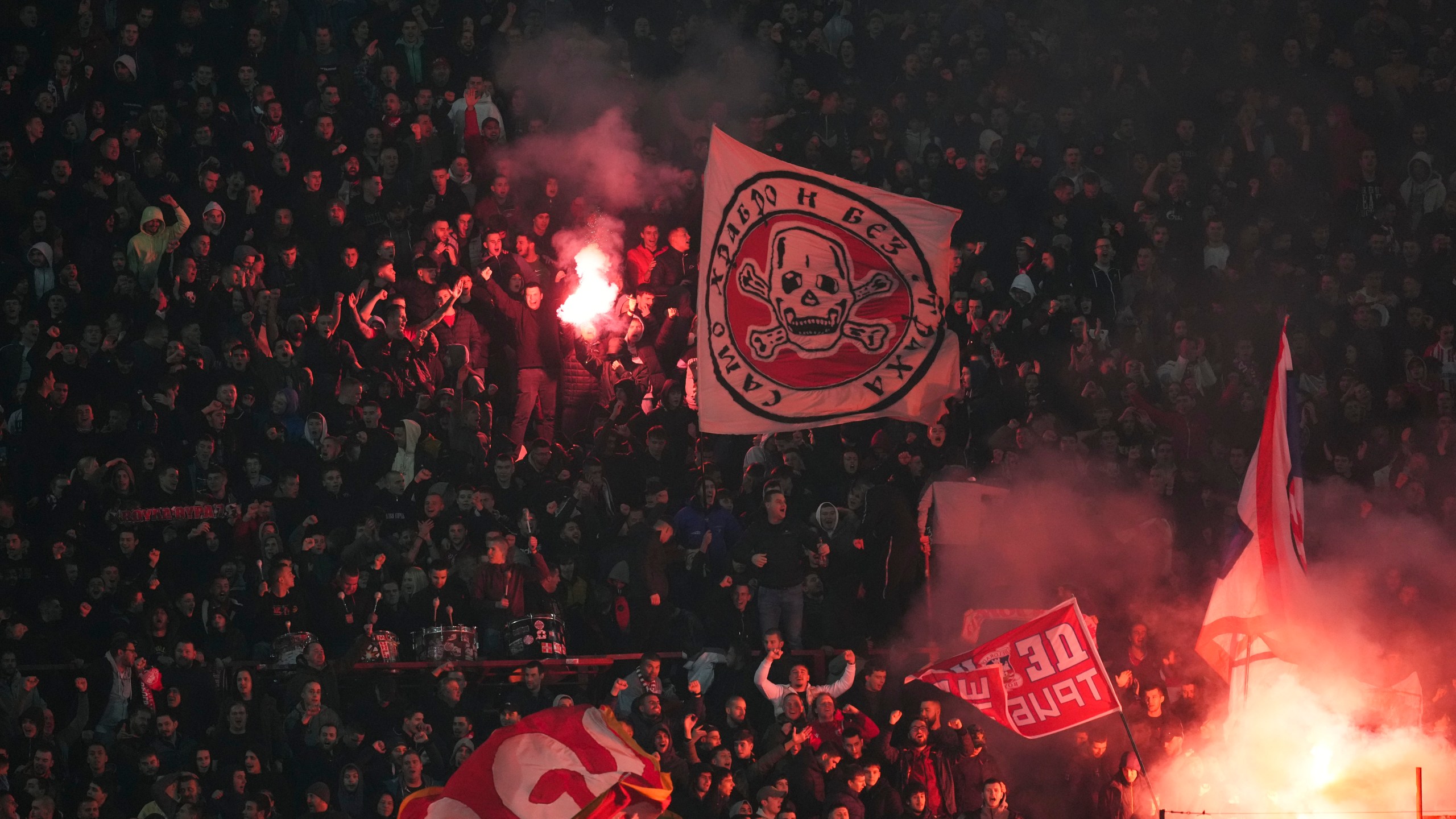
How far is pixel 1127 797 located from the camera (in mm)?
11141

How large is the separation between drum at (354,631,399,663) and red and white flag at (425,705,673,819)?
223 cm

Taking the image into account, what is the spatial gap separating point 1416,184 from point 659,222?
19.8ft

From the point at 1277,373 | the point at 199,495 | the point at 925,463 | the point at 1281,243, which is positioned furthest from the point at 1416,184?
the point at 199,495

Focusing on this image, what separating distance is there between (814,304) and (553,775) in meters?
3.56

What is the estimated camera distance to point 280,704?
1066cm

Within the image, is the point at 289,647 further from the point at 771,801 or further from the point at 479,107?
the point at 479,107

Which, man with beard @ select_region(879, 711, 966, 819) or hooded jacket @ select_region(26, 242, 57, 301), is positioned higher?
hooded jacket @ select_region(26, 242, 57, 301)

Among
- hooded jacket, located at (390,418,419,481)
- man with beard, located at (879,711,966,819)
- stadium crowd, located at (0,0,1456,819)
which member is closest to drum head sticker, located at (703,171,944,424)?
stadium crowd, located at (0,0,1456,819)

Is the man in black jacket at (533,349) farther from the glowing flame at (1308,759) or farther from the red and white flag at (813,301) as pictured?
the glowing flame at (1308,759)

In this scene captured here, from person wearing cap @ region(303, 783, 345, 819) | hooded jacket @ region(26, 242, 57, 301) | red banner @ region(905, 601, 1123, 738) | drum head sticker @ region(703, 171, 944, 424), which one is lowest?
person wearing cap @ region(303, 783, 345, 819)

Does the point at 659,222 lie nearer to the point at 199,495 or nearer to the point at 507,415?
the point at 507,415

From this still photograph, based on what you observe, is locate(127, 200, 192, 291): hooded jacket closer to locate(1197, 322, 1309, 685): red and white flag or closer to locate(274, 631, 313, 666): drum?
locate(274, 631, 313, 666): drum

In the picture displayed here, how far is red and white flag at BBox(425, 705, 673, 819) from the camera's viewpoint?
8602 mm

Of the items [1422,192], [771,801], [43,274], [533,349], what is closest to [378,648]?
[771,801]
